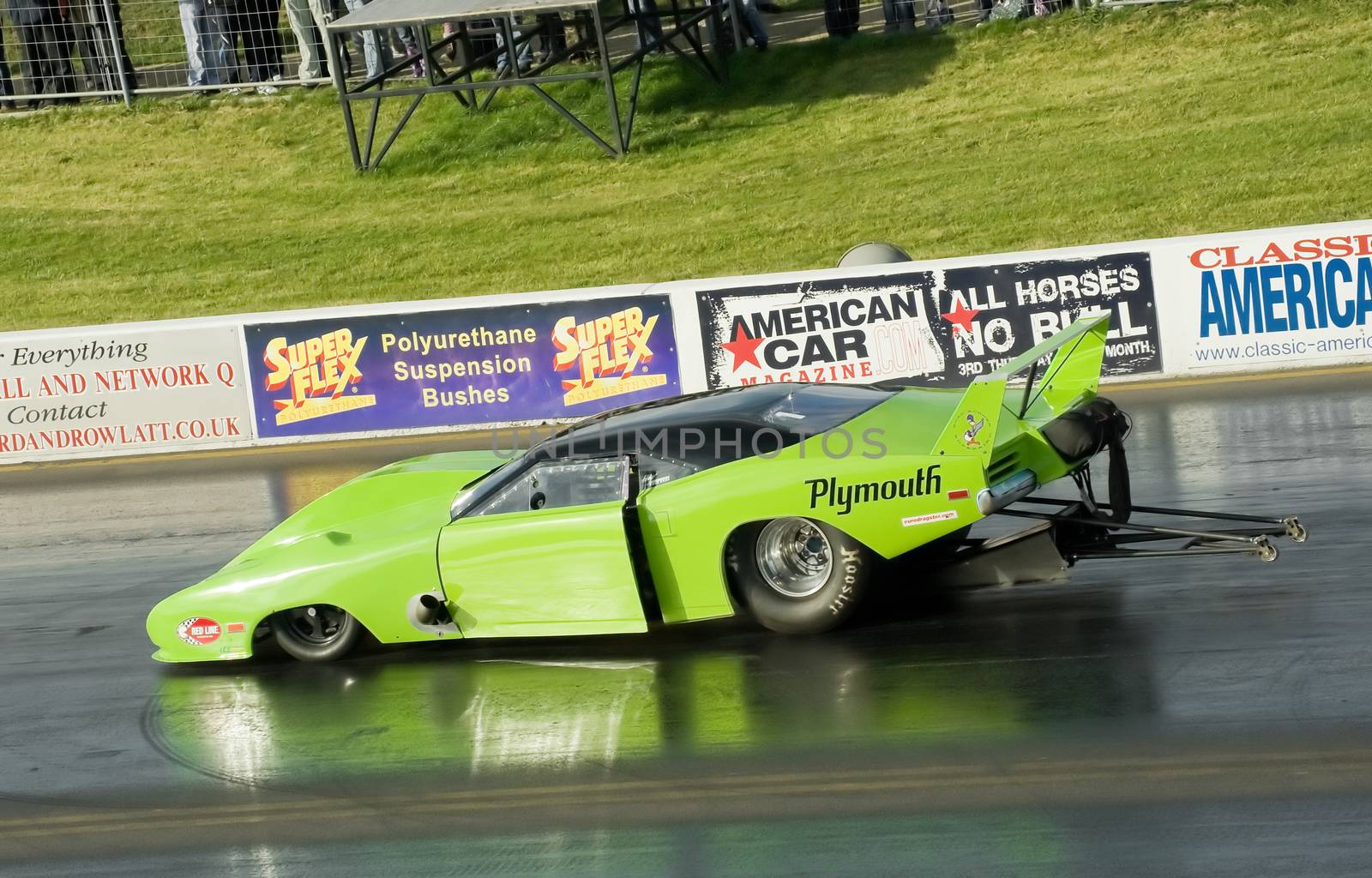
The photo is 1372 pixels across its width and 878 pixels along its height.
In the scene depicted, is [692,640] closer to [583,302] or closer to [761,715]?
[761,715]

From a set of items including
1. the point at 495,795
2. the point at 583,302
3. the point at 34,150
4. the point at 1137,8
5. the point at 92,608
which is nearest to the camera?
the point at 495,795

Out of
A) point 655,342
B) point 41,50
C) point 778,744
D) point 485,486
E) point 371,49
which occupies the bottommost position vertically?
point 778,744

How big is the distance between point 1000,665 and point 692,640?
68.3 inches

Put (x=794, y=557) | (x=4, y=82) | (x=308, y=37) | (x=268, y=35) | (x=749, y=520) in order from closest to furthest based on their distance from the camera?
(x=749, y=520)
(x=794, y=557)
(x=308, y=37)
(x=268, y=35)
(x=4, y=82)

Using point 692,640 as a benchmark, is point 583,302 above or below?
above

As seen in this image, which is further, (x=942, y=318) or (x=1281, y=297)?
(x=942, y=318)

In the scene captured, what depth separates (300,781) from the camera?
6961 millimetres

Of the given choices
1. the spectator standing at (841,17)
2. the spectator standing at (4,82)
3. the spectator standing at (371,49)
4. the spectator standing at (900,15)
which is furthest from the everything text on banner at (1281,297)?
the spectator standing at (4,82)

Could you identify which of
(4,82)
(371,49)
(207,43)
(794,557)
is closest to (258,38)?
(207,43)

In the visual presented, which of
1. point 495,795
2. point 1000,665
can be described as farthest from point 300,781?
point 1000,665

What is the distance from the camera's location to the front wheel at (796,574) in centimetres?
748

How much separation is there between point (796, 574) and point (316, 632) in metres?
2.77

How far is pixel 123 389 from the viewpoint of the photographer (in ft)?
51.9

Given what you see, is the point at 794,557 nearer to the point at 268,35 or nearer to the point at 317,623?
the point at 317,623
